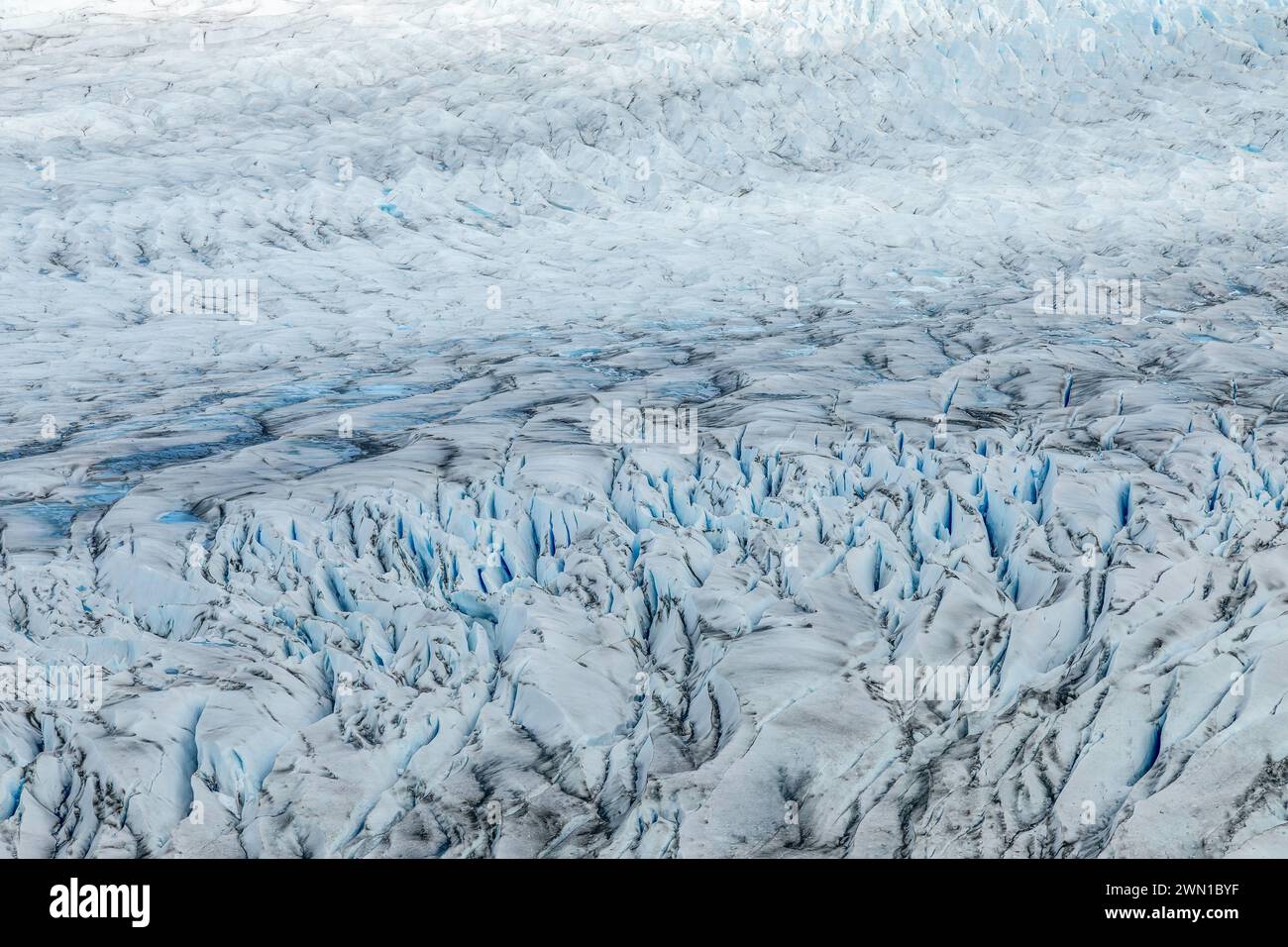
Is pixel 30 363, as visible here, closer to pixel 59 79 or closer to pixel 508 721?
pixel 508 721

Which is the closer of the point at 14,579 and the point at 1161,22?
the point at 14,579

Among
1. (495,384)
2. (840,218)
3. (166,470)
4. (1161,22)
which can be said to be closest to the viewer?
(166,470)

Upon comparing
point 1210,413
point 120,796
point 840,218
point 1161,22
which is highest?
point 1161,22

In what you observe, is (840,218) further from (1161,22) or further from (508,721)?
(508,721)

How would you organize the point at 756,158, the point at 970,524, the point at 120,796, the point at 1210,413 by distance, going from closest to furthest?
the point at 120,796 < the point at 970,524 < the point at 1210,413 < the point at 756,158

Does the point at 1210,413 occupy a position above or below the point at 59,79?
below

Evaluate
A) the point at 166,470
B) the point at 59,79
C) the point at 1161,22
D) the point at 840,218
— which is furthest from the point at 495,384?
the point at 1161,22

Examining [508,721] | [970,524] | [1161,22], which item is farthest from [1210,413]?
[1161,22]
